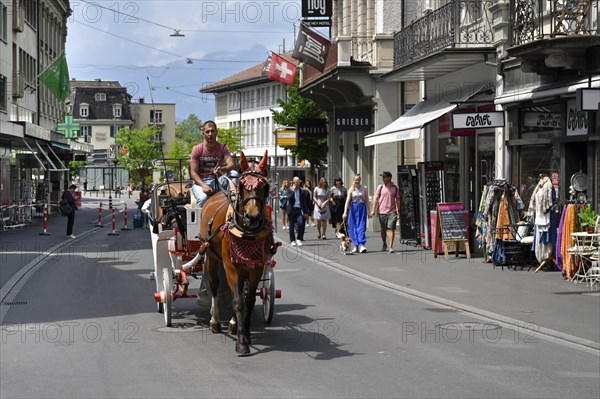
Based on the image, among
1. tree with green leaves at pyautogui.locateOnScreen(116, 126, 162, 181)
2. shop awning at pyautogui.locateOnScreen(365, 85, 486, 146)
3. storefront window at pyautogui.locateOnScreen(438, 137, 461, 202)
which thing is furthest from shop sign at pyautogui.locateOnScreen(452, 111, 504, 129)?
tree with green leaves at pyautogui.locateOnScreen(116, 126, 162, 181)

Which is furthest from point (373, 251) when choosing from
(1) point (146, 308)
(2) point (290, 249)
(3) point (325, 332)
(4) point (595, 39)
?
(3) point (325, 332)

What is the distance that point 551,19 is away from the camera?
60.4ft

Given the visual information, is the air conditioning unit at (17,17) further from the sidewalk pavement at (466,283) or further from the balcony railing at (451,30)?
the balcony railing at (451,30)

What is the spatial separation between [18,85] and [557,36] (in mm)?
36521

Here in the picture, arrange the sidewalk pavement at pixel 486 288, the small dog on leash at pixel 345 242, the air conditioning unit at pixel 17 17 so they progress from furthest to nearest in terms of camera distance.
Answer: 1. the air conditioning unit at pixel 17 17
2. the small dog on leash at pixel 345 242
3. the sidewalk pavement at pixel 486 288

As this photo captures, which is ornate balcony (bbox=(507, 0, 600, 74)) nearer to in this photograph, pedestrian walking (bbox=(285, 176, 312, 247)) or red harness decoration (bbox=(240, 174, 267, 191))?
pedestrian walking (bbox=(285, 176, 312, 247))

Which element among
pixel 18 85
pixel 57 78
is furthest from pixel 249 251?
pixel 18 85

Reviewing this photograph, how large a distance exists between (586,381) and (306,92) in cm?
3319

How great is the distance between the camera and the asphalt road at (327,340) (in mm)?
8836

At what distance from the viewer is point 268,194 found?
10547 mm

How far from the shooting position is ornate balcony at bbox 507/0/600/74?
18016 mm

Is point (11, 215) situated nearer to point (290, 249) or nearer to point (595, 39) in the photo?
point (290, 249)

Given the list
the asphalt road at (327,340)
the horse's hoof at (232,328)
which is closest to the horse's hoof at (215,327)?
the asphalt road at (327,340)

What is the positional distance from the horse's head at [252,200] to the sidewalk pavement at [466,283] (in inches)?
144
